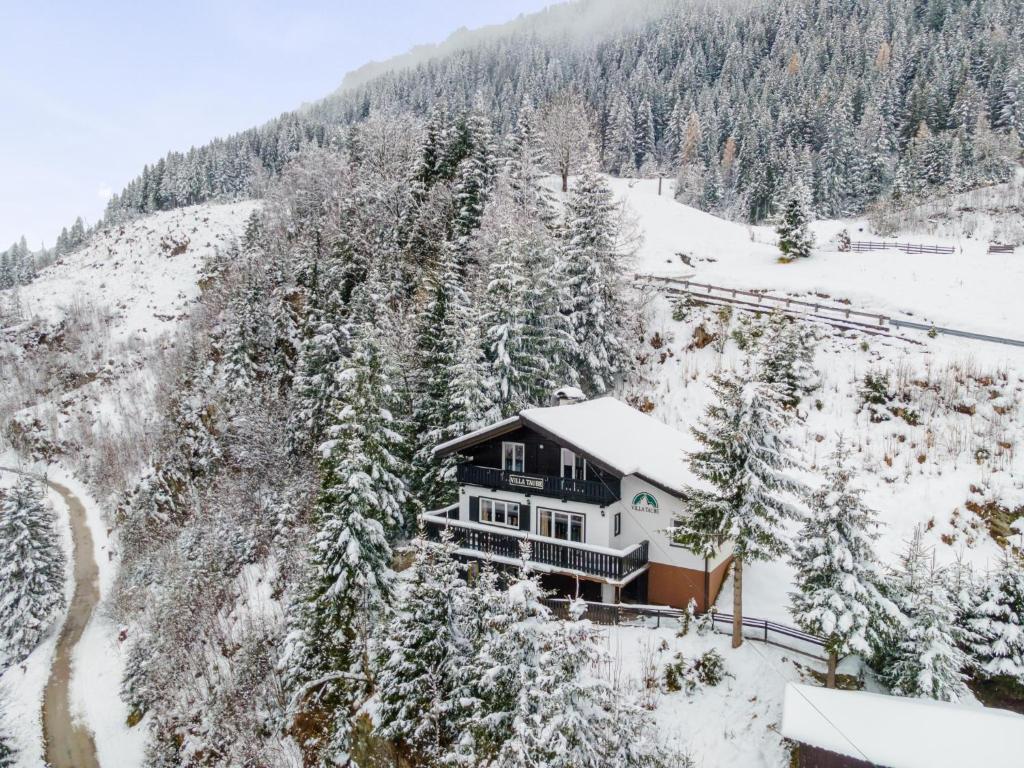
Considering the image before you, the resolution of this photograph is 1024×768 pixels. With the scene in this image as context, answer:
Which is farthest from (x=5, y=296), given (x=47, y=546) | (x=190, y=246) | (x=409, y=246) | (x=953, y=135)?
(x=953, y=135)

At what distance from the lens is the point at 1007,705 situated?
15367 millimetres

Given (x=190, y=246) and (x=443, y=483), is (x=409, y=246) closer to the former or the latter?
(x=443, y=483)

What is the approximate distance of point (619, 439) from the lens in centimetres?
2367

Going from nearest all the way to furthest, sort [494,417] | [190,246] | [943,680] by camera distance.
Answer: [943,680]
[494,417]
[190,246]

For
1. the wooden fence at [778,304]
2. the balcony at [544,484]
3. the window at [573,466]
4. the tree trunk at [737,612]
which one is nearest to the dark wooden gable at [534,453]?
the window at [573,466]

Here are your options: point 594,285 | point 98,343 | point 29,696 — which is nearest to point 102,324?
point 98,343

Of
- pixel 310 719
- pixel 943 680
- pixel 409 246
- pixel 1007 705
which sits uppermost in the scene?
pixel 409 246

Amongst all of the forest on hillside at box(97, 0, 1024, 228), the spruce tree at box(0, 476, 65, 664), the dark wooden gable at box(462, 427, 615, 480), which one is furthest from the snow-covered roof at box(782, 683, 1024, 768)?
the spruce tree at box(0, 476, 65, 664)

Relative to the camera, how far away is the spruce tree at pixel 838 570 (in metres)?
14.6

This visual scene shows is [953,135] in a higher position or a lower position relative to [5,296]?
higher

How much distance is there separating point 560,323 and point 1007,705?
24086mm

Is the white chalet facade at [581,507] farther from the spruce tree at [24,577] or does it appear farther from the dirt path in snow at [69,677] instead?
the spruce tree at [24,577]

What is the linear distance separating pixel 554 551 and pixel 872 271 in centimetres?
3786

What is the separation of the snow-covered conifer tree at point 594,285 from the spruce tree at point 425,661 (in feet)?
63.6
